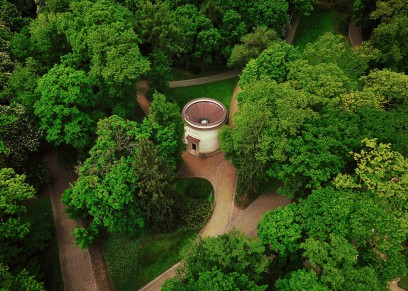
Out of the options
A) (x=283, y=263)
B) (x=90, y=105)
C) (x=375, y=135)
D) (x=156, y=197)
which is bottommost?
(x=283, y=263)

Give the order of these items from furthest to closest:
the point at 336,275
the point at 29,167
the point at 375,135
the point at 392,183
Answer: the point at 29,167, the point at 375,135, the point at 392,183, the point at 336,275

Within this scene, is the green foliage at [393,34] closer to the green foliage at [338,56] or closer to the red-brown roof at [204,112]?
the green foliage at [338,56]

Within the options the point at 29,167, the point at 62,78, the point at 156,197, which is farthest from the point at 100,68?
the point at 156,197

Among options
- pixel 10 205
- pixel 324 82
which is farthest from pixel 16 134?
pixel 324 82

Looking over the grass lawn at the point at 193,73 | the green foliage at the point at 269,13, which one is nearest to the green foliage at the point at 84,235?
the grass lawn at the point at 193,73

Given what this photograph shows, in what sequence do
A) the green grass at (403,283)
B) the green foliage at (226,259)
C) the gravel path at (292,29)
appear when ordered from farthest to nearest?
the gravel path at (292,29), the green grass at (403,283), the green foliage at (226,259)

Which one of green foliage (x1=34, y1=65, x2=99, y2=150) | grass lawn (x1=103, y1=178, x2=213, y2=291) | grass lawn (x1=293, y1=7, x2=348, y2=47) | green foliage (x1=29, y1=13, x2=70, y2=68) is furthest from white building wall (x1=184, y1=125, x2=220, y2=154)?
grass lawn (x1=293, y1=7, x2=348, y2=47)

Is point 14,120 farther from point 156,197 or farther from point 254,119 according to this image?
point 254,119
